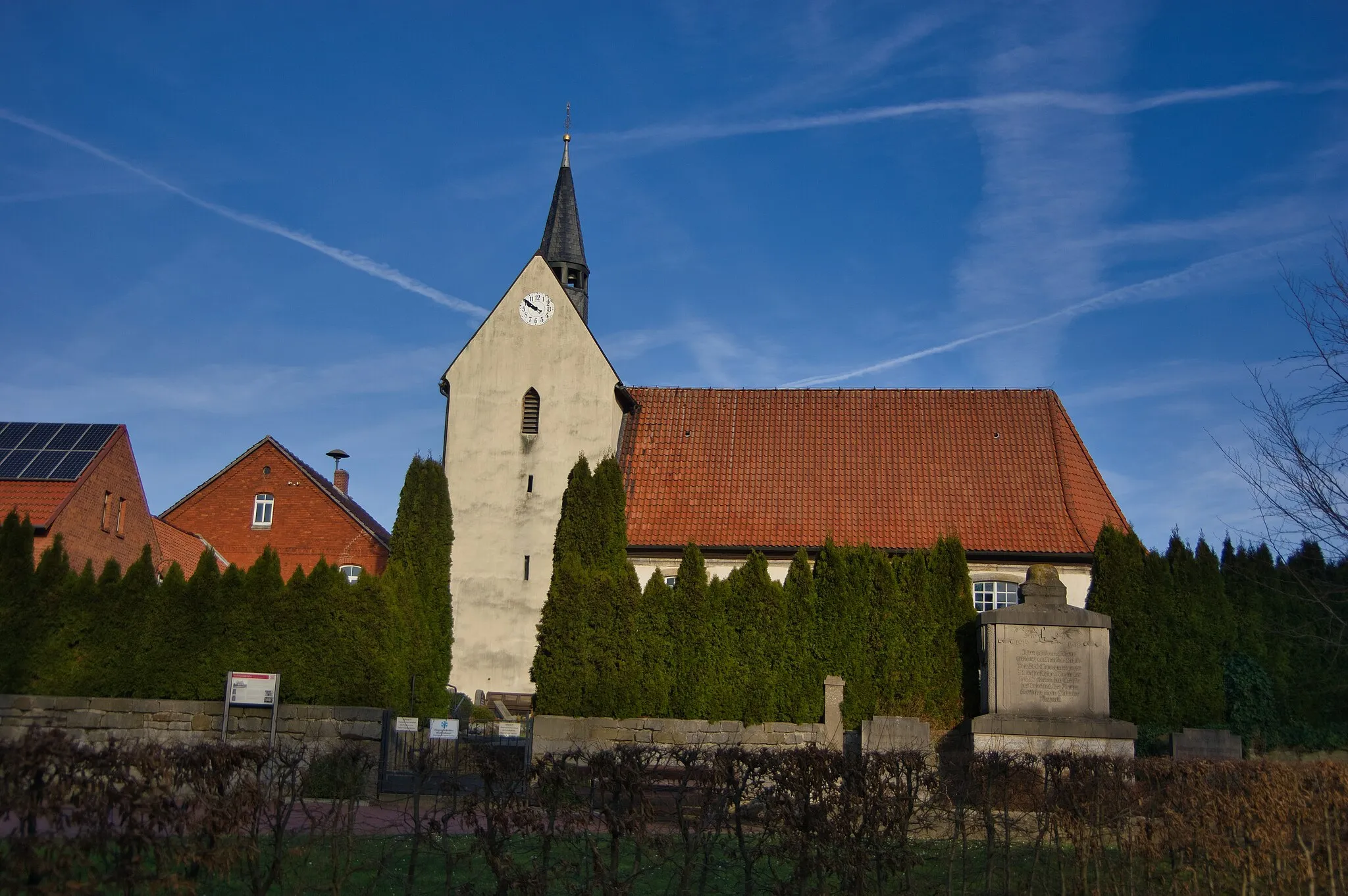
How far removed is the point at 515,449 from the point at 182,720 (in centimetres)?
1160

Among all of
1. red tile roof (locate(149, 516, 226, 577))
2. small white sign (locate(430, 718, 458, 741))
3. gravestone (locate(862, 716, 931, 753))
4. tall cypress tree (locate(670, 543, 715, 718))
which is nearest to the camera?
gravestone (locate(862, 716, 931, 753))

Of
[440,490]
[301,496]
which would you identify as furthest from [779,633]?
[301,496]

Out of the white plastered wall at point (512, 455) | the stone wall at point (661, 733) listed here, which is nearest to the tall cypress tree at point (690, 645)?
the stone wall at point (661, 733)

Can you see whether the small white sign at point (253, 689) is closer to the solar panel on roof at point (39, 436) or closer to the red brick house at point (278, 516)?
the solar panel on roof at point (39, 436)

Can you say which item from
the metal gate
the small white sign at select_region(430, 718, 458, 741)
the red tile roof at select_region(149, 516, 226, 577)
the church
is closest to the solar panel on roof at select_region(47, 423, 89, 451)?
the red tile roof at select_region(149, 516, 226, 577)

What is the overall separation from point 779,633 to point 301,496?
18458 millimetres

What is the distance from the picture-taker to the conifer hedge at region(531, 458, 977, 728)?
20.9m

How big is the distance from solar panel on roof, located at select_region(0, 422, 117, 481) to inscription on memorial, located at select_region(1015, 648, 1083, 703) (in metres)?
21.1

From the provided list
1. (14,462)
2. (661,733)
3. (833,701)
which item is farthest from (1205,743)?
(14,462)

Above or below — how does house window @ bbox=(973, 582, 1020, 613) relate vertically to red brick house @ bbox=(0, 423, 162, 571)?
below

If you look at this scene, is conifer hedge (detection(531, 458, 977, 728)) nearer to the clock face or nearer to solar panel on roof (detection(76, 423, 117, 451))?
the clock face

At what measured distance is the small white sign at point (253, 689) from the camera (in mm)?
17078

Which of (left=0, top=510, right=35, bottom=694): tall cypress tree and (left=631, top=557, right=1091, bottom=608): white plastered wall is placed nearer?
(left=0, top=510, right=35, bottom=694): tall cypress tree

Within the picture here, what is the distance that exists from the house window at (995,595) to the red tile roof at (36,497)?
68.1 feet
